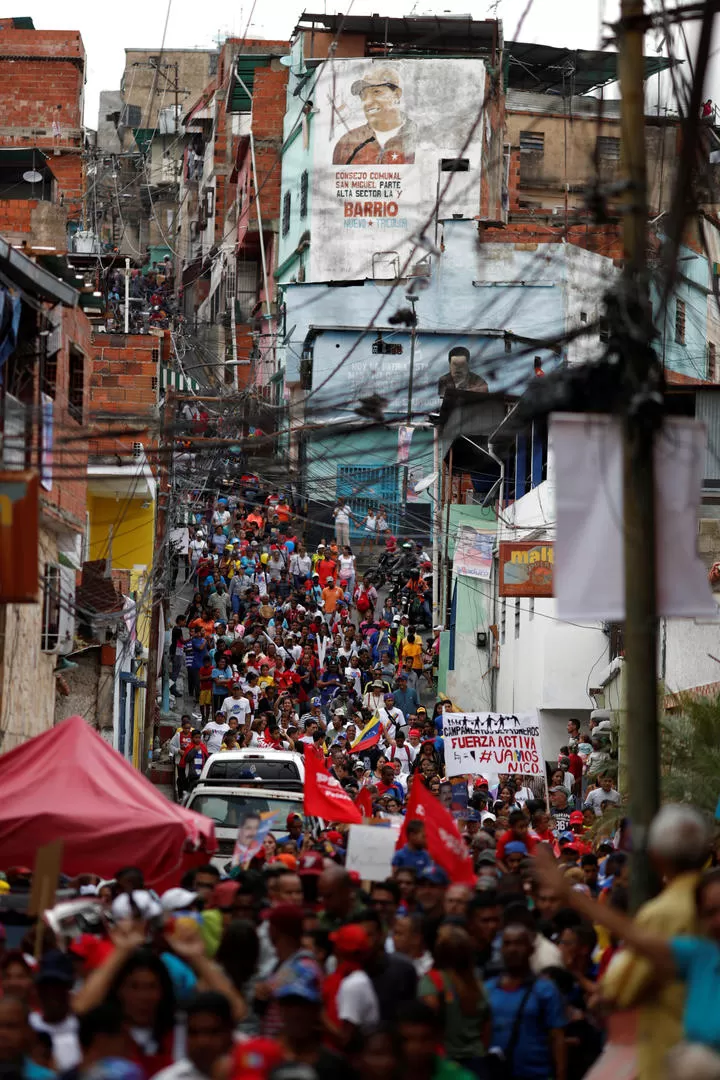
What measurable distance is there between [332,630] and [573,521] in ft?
86.2

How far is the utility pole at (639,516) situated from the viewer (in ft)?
32.5

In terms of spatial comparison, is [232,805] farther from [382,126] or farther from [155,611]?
[382,126]

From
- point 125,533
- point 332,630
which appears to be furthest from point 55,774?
point 332,630

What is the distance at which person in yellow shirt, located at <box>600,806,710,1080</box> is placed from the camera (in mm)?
7074

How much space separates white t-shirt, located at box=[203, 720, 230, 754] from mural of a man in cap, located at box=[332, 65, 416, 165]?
3106cm

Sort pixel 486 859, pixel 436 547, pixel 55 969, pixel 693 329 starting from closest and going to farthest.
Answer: pixel 55 969 < pixel 486 859 < pixel 436 547 < pixel 693 329

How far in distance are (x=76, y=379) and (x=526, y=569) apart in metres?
8.43

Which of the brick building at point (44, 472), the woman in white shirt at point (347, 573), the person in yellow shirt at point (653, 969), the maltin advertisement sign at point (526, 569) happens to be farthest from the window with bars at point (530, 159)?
the person in yellow shirt at point (653, 969)

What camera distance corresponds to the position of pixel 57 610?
77.4 feet

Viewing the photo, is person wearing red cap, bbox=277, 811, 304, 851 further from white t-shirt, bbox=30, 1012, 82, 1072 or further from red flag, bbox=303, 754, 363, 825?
white t-shirt, bbox=30, 1012, 82, 1072

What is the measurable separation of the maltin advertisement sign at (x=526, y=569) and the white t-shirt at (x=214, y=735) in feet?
15.7

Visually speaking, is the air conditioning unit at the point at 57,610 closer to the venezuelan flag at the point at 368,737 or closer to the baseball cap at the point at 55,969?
the venezuelan flag at the point at 368,737

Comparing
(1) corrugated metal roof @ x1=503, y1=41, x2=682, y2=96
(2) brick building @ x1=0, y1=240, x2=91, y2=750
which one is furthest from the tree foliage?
(1) corrugated metal roof @ x1=503, y1=41, x2=682, y2=96

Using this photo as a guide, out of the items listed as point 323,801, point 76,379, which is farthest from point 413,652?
point 323,801
